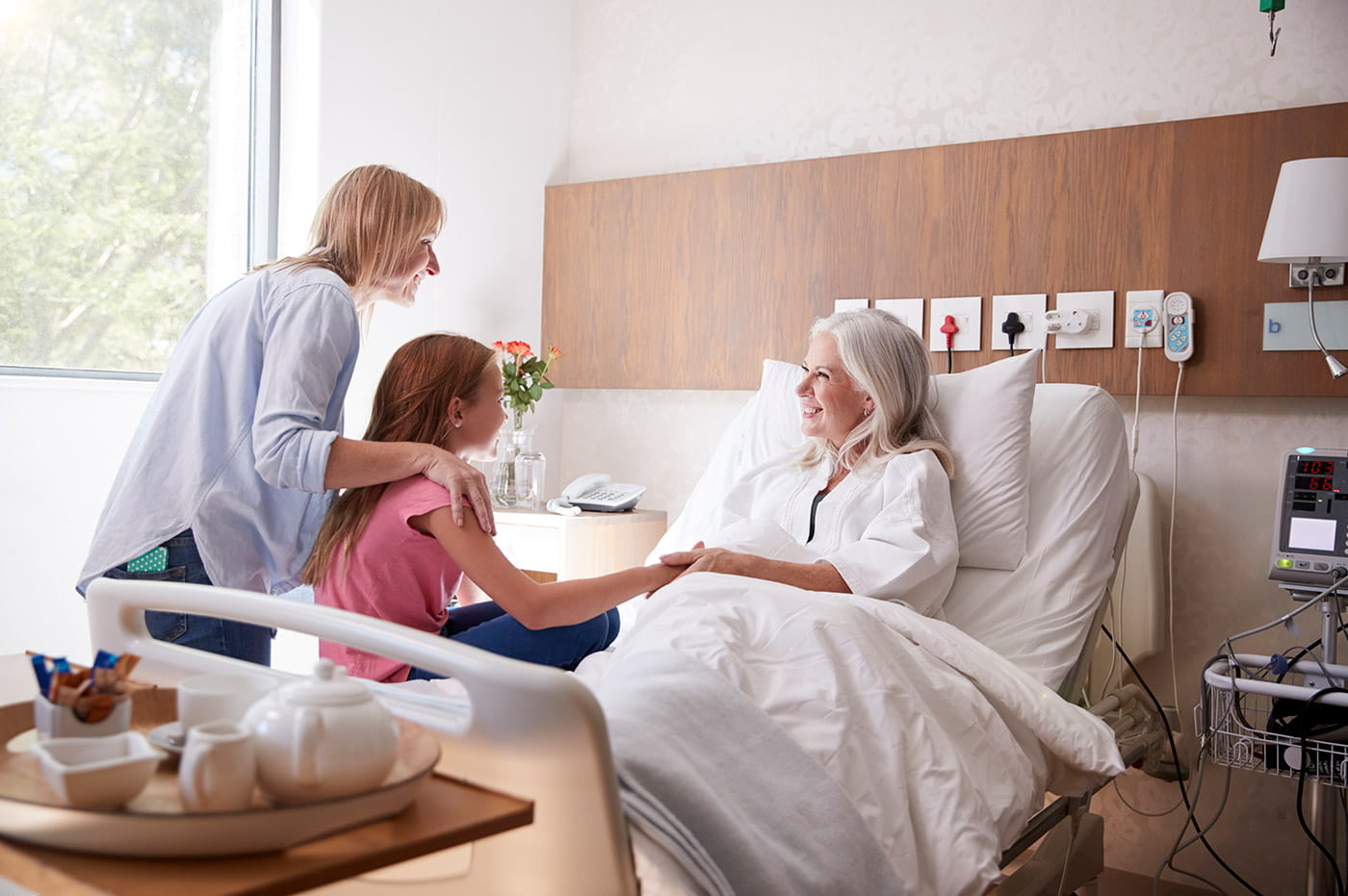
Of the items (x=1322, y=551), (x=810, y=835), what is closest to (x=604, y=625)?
(x=810, y=835)

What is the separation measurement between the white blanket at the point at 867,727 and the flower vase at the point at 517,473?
1.53 m

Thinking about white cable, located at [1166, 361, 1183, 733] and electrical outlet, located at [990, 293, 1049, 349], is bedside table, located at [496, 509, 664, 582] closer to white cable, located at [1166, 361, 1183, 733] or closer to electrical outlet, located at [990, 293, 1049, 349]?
electrical outlet, located at [990, 293, 1049, 349]

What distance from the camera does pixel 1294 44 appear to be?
2.50m

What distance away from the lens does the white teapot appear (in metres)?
0.71

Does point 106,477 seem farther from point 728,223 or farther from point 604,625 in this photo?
point 728,223

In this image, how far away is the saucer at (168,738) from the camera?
2.60ft

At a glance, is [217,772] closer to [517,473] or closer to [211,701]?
[211,701]

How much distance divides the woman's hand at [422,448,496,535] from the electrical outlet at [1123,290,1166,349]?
1695 millimetres

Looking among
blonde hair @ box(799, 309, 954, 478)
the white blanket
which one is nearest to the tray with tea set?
the white blanket

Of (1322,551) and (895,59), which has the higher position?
(895,59)

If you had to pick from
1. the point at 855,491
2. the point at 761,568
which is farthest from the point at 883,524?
the point at 761,568

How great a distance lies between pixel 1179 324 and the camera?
8.37 feet

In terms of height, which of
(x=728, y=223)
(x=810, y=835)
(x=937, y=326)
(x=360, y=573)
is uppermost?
(x=728, y=223)

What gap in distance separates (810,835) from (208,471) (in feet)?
3.56
